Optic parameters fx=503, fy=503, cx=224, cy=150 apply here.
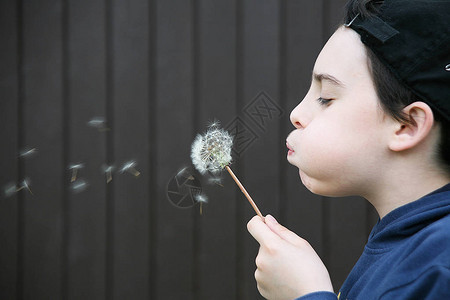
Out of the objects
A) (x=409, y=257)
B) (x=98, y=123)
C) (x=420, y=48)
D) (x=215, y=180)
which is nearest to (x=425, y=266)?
(x=409, y=257)

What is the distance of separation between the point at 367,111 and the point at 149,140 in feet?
3.88

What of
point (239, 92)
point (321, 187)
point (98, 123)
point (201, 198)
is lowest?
point (201, 198)

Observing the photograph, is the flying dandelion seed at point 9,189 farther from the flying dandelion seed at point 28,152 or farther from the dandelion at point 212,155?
the dandelion at point 212,155

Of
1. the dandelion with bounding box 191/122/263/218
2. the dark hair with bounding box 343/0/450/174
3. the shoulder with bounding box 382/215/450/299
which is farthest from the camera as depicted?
the dandelion with bounding box 191/122/263/218

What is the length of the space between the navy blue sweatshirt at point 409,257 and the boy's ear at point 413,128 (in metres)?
0.07

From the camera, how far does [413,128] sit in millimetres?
562

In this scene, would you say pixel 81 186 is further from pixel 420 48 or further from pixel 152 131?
pixel 420 48

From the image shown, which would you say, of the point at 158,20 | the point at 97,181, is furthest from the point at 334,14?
the point at 97,181

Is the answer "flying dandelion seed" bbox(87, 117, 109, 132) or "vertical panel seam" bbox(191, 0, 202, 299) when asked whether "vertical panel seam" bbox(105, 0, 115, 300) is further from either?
"vertical panel seam" bbox(191, 0, 202, 299)

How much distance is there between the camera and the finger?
2.12ft

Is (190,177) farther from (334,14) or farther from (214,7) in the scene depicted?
(334,14)

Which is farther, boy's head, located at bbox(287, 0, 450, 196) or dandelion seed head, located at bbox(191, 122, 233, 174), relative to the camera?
dandelion seed head, located at bbox(191, 122, 233, 174)

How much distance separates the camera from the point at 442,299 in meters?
0.45

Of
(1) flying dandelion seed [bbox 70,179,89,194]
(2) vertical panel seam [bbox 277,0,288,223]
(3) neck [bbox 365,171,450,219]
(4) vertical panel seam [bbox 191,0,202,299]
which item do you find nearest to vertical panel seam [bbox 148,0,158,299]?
(4) vertical panel seam [bbox 191,0,202,299]
